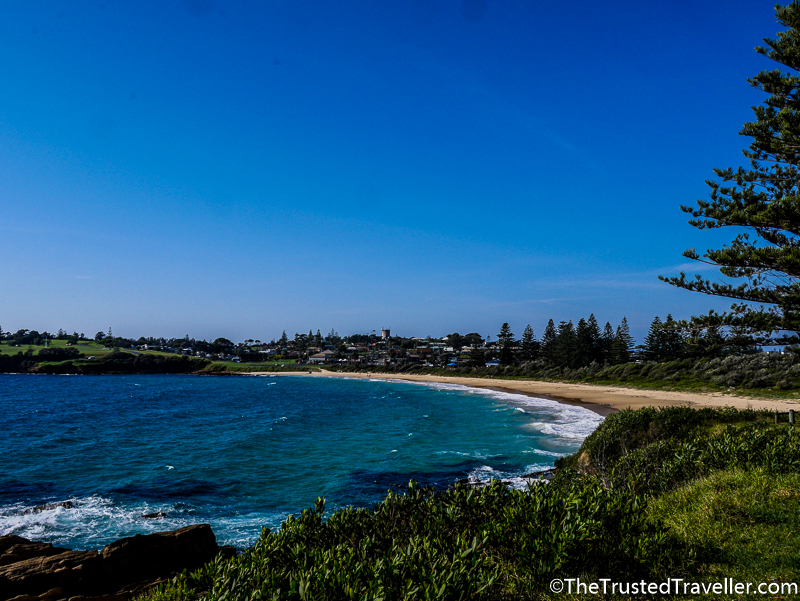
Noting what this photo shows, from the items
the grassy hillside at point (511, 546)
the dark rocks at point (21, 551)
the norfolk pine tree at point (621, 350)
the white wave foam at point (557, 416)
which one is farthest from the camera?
the norfolk pine tree at point (621, 350)

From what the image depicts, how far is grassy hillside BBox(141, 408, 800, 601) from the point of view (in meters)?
3.57

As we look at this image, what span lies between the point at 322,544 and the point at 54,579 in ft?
22.3

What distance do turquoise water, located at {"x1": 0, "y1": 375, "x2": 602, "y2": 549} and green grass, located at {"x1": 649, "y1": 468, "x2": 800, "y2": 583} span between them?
8.61 m

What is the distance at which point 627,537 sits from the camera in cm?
460

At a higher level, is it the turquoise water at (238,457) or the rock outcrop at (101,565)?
the rock outcrop at (101,565)

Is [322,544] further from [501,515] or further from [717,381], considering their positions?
[717,381]

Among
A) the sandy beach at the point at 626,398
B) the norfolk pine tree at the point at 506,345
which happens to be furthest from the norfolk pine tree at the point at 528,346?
the sandy beach at the point at 626,398

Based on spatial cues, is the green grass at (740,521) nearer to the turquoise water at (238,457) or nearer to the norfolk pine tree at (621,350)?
the turquoise water at (238,457)

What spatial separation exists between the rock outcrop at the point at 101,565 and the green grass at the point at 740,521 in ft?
26.9

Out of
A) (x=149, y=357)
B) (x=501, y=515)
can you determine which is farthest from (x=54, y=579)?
(x=149, y=357)

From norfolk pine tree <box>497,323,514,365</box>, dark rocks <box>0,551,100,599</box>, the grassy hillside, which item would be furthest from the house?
the grassy hillside

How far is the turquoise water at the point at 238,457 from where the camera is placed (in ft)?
47.6

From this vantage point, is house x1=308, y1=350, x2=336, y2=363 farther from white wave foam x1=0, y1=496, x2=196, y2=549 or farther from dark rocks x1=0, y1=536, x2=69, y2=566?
dark rocks x1=0, y1=536, x2=69, y2=566

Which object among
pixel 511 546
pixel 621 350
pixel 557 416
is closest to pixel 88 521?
pixel 511 546
